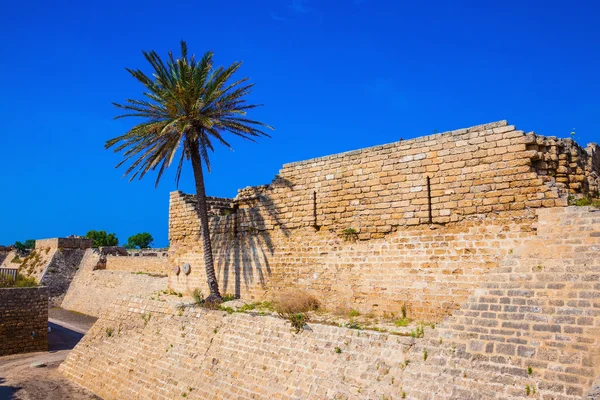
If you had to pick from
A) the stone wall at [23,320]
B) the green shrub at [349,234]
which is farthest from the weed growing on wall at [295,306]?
the stone wall at [23,320]

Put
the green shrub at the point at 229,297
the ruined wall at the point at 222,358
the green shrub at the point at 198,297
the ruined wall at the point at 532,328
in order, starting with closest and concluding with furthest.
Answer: the ruined wall at the point at 532,328, the ruined wall at the point at 222,358, the green shrub at the point at 198,297, the green shrub at the point at 229,297

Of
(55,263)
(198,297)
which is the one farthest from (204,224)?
(55,263)

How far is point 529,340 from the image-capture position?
7043 mm

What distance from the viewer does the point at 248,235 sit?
559 inches

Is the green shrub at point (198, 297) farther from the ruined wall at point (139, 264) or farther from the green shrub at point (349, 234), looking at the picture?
the ruined wall at point (139, 264)

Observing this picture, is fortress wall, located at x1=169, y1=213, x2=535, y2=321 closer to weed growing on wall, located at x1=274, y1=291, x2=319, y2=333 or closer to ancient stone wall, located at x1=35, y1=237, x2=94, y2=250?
weed growing on wall, located at x1=274, y1=291, x2=319, y2=333

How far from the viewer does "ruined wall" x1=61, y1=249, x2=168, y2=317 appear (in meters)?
27.7

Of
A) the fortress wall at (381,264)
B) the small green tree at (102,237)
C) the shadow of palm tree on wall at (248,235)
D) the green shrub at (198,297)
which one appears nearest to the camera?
the fortress wall at (381,264)

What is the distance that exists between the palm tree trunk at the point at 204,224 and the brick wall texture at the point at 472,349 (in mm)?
2725

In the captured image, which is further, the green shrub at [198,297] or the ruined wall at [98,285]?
the ruined wall at [98,285]

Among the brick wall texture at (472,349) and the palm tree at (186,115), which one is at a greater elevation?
the palm tree at (186,115)

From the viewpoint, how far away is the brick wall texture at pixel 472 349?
6723 mm

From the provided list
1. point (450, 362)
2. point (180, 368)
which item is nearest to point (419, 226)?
point (450, 362)

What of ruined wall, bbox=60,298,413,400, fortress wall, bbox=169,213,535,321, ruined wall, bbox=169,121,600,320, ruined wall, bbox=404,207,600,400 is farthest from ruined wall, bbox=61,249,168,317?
ruined wall, bbox=404,207,600,400
